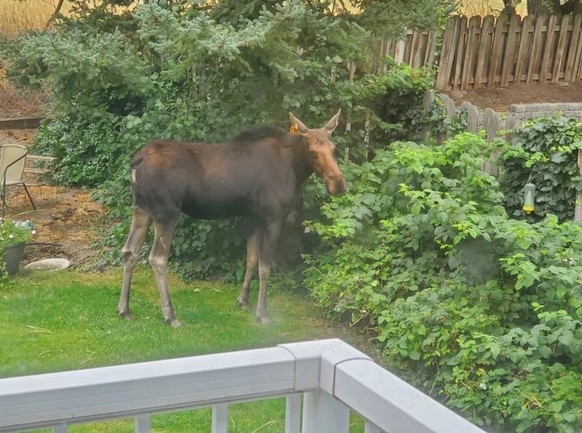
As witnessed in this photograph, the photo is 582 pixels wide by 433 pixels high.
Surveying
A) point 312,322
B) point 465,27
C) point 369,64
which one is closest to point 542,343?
point 312,322

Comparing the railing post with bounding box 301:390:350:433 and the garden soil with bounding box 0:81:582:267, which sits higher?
the railing post with bounding box 301:390:350:433

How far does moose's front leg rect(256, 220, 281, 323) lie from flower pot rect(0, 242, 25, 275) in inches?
58.1

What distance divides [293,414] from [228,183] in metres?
3.07

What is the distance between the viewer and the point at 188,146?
13.4 feet

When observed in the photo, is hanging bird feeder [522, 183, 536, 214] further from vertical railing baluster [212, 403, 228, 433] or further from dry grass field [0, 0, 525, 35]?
vertical railing baluster [212, 403, 228, 433]

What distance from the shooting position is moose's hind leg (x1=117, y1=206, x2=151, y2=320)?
410cm

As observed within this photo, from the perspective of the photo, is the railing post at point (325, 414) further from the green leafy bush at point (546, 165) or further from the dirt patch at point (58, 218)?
the dirt patch at point (58, 218)

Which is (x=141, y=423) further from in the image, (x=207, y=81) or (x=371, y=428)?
(x=207, y=81)

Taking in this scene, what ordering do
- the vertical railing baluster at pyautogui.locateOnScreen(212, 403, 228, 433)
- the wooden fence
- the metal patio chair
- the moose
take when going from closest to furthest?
the vertical railing baluster at pyautogui.locateOnScreen(212, 403, 228, 433) → the moose → the metal patio chair → the wooden fence

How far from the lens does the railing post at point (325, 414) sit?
1040mm

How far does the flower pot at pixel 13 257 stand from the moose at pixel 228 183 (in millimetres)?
904

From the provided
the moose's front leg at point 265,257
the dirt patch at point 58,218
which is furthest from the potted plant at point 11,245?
the moose's front leg at point 265,257

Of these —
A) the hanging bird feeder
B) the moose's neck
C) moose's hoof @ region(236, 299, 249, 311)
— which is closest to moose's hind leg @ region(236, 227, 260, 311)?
moose's hoof @ region(236, 299, 249, 311)

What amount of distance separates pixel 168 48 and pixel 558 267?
2.01 m
